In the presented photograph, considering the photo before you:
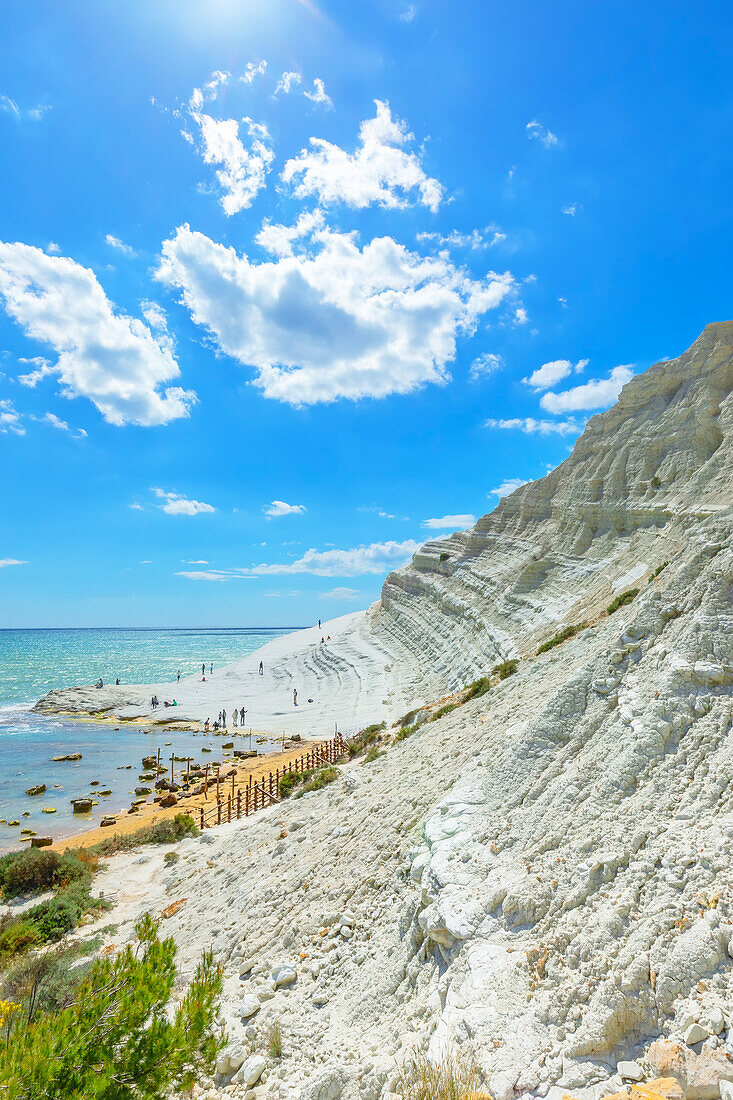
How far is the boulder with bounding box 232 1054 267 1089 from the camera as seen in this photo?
211 inches

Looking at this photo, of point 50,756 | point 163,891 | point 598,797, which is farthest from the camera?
point 50,756

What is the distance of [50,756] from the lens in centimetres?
3672

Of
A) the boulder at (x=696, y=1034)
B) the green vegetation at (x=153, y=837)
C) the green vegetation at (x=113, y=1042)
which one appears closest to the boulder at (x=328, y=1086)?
the green vegetation at (x=113, y=1042)

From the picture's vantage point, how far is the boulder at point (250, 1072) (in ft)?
17.6

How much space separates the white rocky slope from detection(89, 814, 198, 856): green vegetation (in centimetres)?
262

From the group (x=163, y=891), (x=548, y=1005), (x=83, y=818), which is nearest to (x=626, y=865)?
(x=548, y=1005)

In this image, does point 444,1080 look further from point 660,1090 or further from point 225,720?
point 225,720

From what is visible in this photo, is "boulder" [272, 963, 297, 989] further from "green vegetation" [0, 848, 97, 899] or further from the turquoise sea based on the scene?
the turquoise sea

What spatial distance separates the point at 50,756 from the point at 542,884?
41.0 metres

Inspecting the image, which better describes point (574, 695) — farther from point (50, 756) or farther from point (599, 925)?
point (50, 756)

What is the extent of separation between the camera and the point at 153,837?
18.8 metres

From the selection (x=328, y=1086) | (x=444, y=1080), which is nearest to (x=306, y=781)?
(x=328, y=1086)

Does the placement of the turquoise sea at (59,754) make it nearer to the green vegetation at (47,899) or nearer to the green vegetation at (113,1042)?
the green vegetation at (47,899)

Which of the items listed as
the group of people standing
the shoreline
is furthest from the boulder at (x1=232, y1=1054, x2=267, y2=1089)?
the group of people standing
